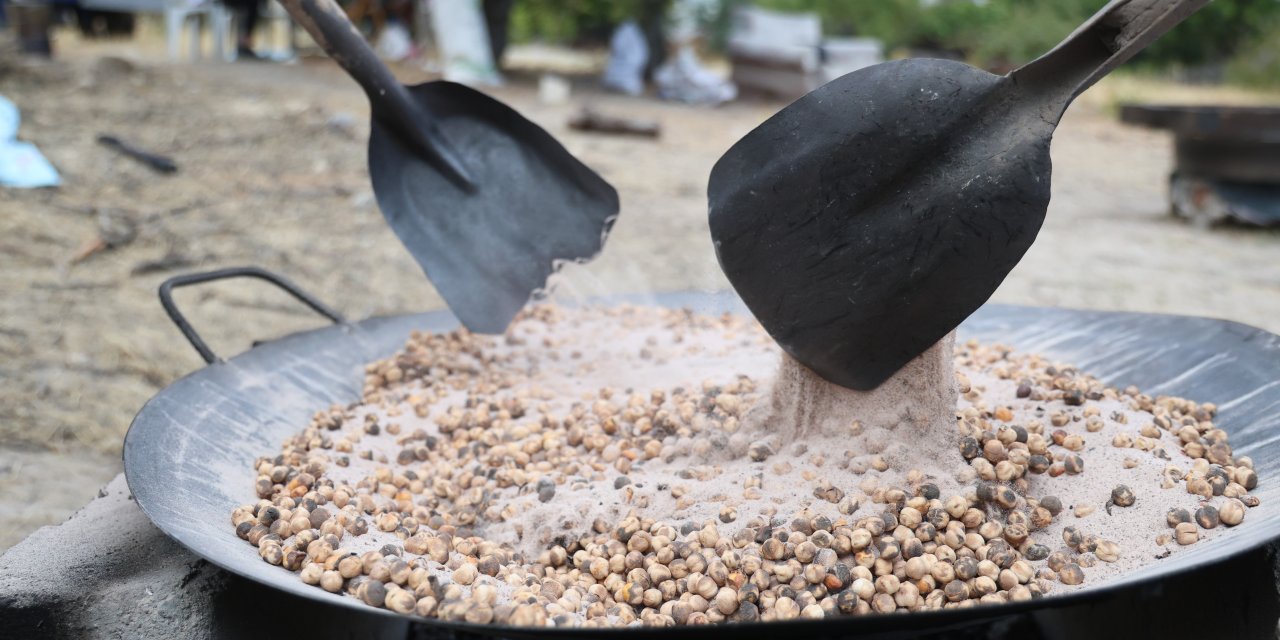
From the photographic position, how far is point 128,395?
2.93 meters

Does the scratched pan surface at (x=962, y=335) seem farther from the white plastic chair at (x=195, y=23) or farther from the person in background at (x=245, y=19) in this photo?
the person in background at (x=245, y=19)

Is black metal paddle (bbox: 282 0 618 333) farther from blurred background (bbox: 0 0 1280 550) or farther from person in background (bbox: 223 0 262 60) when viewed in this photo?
person in background (bbox: 223 0 262 60)

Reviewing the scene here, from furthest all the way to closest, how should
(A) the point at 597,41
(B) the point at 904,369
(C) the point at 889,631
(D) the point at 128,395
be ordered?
(A) the point at 597,41
(D) the point at 128,395
(B) the point at 904,369
(C) the point at 889,631

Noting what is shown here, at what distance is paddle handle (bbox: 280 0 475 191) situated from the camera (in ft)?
6.50

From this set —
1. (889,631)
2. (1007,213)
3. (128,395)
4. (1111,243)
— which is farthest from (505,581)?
(1111,243)

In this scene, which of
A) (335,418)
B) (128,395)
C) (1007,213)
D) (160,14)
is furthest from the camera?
(160,14)

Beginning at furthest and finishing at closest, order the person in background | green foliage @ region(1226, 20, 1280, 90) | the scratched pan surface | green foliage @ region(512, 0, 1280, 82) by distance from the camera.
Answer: green foliage @ region(512, 0, 1280, 82)
green foliage @ region(1226, 20, 1280, 90)
the person in background
the scratched pan surface

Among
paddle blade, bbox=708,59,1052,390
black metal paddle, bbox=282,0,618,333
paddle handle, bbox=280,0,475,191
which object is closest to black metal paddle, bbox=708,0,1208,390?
paddle blade, bbox=708,59,1052,390

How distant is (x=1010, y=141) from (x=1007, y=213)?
0.10 metres

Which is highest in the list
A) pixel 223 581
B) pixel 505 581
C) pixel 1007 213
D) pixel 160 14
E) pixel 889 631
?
pixel 1007 213

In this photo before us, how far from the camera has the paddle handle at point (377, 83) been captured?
198 cm

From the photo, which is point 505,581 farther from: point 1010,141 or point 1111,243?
point 1111,243

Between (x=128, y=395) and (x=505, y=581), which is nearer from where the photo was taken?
(x=505, y=581)

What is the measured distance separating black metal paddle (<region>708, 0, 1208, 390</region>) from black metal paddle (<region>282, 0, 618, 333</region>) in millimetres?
815
